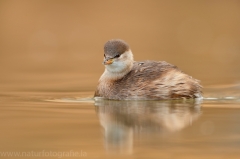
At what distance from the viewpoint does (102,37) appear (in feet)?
73.7

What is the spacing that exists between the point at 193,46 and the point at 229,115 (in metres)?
11.6

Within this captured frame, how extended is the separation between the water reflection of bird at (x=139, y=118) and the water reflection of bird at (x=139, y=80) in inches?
7.0

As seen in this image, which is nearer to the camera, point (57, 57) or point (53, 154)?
point (53, 154)

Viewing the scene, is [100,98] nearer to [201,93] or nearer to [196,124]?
[201,93]

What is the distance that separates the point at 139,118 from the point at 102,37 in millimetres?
13629

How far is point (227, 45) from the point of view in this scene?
2012 cm

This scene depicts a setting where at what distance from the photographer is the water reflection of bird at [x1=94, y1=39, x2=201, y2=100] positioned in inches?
420

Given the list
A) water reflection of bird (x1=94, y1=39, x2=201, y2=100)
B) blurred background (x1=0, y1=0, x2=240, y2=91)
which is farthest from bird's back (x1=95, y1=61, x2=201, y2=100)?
blurred background (x1=0, y1=0, x2=240, y2=91)

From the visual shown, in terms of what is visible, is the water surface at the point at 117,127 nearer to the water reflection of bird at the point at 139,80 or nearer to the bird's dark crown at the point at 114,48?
the water reflection of bird at the point at 139,80

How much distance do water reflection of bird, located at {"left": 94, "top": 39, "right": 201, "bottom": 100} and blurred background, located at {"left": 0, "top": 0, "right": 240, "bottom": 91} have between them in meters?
1.73

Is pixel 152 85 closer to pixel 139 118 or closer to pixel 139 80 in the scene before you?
pixel 139 80

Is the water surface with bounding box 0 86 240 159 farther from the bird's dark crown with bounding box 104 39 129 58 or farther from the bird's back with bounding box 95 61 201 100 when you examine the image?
the bird's dark crown with bounding box 104 39 129 58

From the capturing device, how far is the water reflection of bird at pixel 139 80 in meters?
10.7

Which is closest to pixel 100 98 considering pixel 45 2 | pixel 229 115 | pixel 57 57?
pixel 229 115
